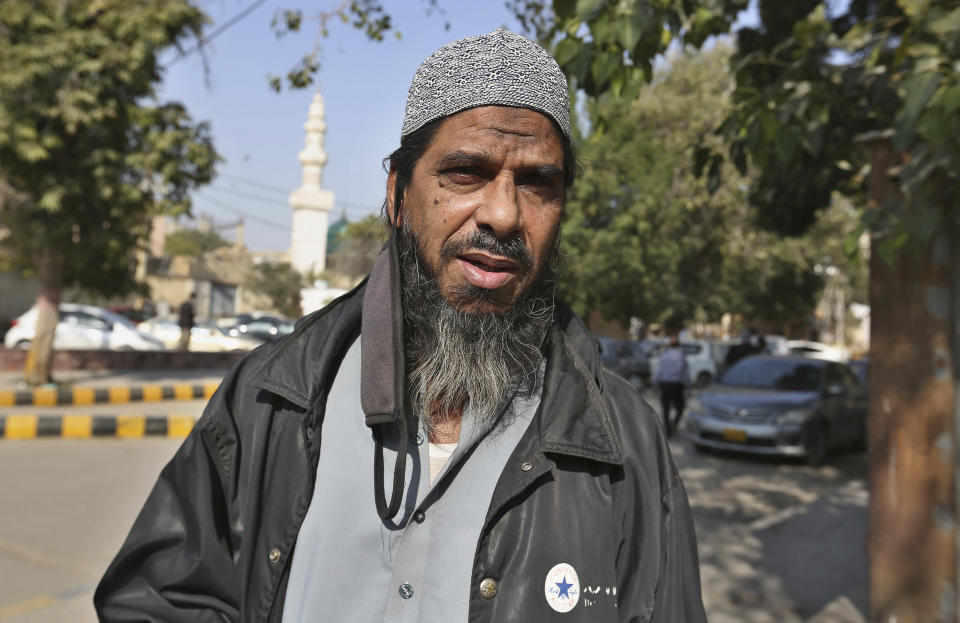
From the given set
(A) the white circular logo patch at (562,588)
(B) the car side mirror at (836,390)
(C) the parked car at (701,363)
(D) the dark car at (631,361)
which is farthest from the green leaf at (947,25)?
(C) the parked car at (701,363)

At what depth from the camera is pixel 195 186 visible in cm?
1215

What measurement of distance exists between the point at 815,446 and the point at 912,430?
22.7 ft

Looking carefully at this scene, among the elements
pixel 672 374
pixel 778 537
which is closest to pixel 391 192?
pixel 778 537

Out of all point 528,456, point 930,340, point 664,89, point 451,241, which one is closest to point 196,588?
point 528,456

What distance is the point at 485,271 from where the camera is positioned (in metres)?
1.67

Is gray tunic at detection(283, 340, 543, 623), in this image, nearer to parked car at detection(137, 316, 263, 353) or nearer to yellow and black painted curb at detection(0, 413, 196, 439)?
yellow and black painted curb at detection(0, 413, 196, 439)

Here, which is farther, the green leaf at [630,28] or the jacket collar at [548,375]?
the green leaf at [630,28]

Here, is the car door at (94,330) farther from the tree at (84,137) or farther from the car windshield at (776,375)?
the car windshield at (776,375)

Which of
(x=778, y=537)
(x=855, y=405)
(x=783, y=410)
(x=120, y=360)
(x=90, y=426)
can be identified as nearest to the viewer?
(x=778, y=537)

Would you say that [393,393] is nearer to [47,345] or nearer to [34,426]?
[34,426]

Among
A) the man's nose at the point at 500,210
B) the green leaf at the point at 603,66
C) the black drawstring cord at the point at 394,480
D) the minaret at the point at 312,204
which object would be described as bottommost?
the black drawstring cord at the point at 394,480

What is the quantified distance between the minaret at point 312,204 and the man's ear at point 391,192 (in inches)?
1465

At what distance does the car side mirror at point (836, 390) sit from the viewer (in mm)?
10594

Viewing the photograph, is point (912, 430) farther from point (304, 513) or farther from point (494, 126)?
point (304, 513)
